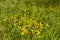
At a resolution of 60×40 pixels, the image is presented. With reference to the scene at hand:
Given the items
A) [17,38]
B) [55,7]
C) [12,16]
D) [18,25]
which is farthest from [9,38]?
[55,7]

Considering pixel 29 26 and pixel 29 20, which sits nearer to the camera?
pixel 29 26

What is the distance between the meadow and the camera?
449cm

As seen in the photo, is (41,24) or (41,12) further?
(41,12)

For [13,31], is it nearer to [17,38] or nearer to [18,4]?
[17,38]

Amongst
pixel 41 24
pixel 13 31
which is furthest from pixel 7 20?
pixel 41 24

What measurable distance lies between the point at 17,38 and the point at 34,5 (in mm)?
1695

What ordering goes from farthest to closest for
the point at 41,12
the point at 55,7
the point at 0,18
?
the point at 55,7, the point at 41,12, the point at 0,18

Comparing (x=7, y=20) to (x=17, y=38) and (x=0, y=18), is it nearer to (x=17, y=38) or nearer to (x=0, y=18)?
(x=0, y=18)

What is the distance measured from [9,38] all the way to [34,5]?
70.3 inches

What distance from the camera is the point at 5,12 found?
17.3 ft

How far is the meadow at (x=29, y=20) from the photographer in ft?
14.7

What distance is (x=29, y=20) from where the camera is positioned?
4895 millimetres

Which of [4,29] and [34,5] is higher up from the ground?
[34,5]

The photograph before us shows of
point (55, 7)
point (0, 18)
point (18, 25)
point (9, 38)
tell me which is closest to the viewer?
point (9, 38)
